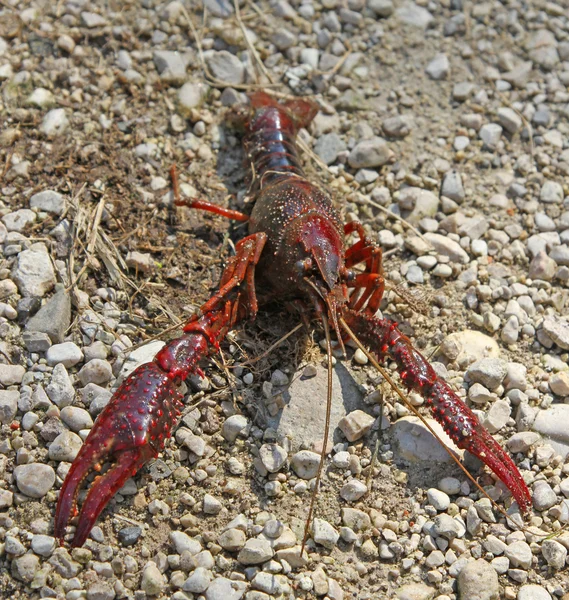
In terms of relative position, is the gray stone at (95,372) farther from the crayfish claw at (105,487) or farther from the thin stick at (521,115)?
the thin stick at (521,115)

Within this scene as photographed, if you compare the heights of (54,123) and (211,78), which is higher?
(211,78)

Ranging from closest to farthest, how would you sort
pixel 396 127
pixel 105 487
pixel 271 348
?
pixel 105 487 → pixel 271 348 → pixel 396 127

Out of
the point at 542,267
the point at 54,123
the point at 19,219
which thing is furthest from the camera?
the point at 54,123

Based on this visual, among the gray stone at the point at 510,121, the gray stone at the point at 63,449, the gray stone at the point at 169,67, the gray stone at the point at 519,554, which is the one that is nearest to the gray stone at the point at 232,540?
the gray stone at the point at 63,449

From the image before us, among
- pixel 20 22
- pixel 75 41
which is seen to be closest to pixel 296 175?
pixel 75 41

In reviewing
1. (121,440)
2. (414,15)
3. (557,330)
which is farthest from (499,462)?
(414,15)

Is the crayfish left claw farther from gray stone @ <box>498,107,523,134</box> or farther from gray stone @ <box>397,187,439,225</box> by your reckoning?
gray stone @ <box>498,107,523,134</box>

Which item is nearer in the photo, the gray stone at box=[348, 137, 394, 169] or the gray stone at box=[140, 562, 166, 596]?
the gray stone at box=[140, 562, 166, 596]

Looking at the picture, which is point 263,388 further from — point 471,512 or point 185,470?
point 471,512

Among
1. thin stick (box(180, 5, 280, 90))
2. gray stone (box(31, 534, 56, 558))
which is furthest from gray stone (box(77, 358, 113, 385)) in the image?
thin stick (box(180, 5, 280, 90))

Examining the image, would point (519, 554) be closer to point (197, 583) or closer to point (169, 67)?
point (197, 583)
